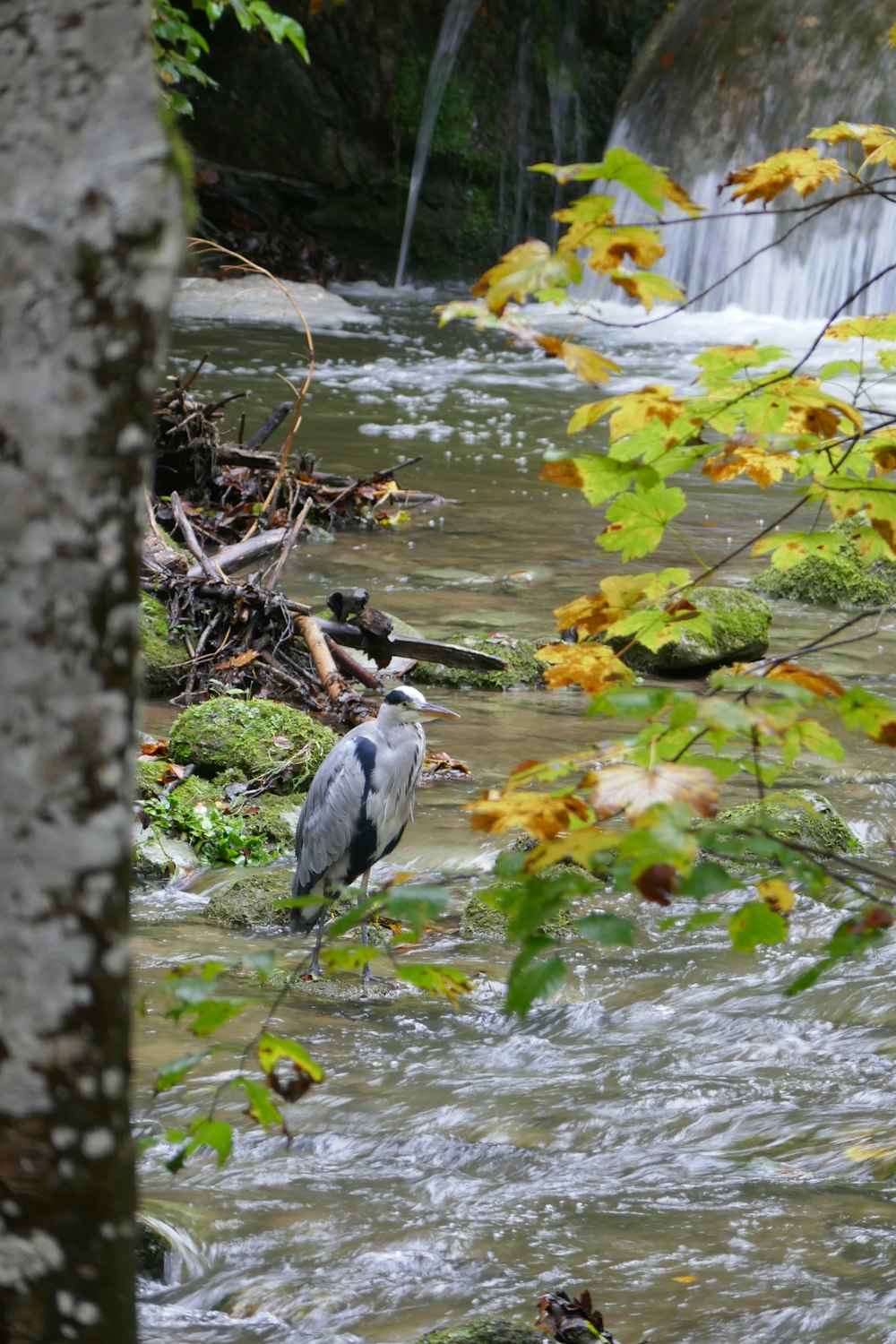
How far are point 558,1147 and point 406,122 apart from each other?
19769mm

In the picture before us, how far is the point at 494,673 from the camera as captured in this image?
22.3 ft

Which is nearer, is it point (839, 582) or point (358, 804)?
point (358, 804)

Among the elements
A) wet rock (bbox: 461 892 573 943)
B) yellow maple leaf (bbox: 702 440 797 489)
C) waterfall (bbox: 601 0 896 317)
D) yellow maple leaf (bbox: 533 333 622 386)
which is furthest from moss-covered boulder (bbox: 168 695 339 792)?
waterfall (bbox: 601 0 896 317)

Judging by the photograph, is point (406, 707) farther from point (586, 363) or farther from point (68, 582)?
point (68, 582)

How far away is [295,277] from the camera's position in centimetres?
2039

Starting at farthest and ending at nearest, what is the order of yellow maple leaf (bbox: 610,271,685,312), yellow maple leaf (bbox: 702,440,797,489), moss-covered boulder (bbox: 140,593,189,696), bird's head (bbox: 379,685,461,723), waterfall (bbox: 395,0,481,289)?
waterfall (bbox: 395,0,481,289)
moss-covered boulder (bbox: 140,593,189,696)
bird's head (bbox: 379,685,461,723)
yellow maple leaf (bbox: 702,440,797,489)
yellow maple leaf (bbox: 610,271,685,312)

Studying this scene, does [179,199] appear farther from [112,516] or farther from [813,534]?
[813,534]

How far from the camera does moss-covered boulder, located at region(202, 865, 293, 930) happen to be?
4605mm

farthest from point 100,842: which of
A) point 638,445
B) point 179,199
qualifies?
point 638,445

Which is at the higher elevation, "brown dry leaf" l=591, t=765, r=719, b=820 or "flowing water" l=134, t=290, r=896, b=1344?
"brown dry leaf" l=591, t=765, r=719, b=820

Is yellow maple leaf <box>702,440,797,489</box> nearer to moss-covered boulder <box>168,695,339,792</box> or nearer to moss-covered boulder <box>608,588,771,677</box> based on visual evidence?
moss-covered boulder <box>168,695,339,792</box>

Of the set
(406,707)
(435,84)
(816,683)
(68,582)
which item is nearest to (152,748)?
(406,707)

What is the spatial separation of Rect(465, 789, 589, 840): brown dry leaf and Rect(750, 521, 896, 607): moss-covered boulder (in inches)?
251

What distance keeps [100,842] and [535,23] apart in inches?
851
